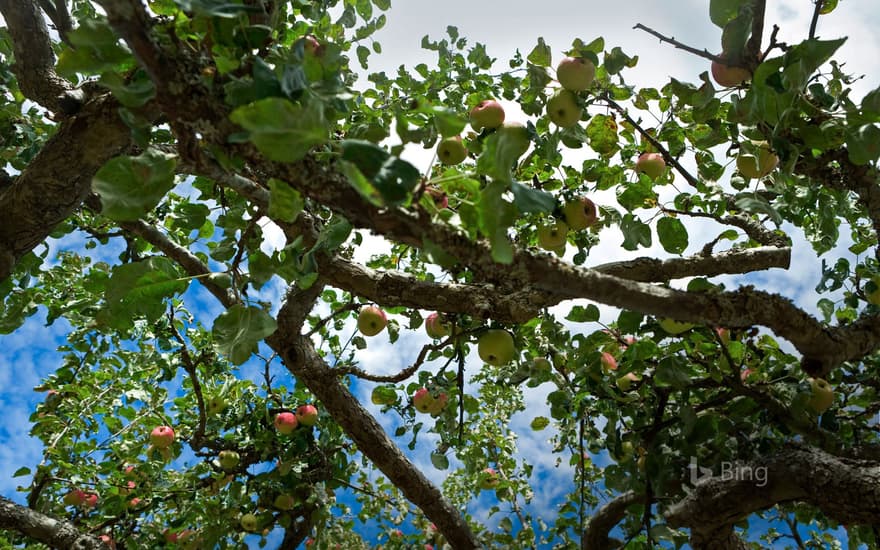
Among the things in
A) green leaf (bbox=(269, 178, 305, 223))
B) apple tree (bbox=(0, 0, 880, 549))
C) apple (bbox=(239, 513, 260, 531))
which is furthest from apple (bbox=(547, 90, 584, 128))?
apple (bbox=(239, 513, 260, 531))

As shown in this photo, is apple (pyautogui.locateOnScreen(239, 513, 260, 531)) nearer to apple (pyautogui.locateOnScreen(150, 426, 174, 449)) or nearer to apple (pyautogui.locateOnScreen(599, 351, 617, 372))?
apple (pyautogui.locateOnScreen(150, 426, 174, 449))

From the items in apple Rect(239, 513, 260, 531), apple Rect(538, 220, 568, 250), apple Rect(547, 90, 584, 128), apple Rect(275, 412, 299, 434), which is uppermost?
apple Rect(547, 90, 584, 128)

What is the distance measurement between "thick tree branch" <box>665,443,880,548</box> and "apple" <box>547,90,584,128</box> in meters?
1.32

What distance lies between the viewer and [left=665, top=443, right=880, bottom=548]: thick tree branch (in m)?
1.72

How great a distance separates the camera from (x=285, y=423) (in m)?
3.08

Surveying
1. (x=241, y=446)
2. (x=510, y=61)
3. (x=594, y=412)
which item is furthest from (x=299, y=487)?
(x=510, y=61)

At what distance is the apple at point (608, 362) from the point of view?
2.04 m

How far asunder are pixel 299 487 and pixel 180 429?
3.96 ft

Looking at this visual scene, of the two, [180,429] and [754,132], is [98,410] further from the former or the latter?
[754,132]

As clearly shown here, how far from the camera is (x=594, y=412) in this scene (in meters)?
2.27

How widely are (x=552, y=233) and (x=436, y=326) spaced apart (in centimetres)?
69

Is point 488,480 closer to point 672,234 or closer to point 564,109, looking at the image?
point 672,234

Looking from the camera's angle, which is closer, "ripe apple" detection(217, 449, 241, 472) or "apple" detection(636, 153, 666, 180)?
"apple" detection(636, 153, 666, 180)

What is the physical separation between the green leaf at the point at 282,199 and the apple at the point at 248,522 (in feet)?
10.1
